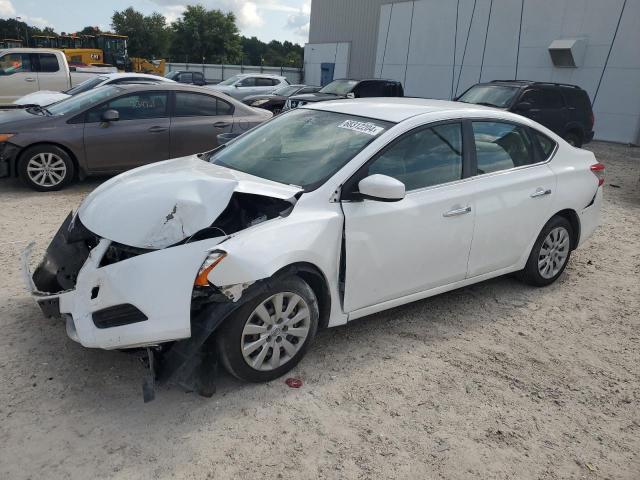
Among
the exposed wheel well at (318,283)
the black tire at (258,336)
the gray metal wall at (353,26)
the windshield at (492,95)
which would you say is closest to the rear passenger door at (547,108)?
the windshield at (492,95)

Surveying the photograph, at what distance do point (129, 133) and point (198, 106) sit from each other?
1175 mm

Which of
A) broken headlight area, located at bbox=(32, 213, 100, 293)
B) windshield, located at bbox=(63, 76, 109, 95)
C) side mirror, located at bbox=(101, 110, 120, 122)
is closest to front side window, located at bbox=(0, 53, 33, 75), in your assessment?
windshield, located at bbox=(63, 76, 109, 95)

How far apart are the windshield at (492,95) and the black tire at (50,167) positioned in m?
8.29

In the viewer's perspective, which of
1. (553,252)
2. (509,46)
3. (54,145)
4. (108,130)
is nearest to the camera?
(553,252)

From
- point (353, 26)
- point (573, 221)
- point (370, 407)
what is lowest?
point (370, 407)

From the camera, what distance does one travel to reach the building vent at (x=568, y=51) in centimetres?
1711

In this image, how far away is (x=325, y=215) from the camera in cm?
325

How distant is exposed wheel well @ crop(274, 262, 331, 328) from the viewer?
10.3ft

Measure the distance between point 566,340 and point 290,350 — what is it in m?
2.19

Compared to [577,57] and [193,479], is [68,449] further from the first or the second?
[577,57]

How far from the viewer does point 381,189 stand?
3.21 metres

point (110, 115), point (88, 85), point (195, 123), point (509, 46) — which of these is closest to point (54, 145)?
point (110, 115)

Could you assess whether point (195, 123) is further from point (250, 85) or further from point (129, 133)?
point (250, 85)

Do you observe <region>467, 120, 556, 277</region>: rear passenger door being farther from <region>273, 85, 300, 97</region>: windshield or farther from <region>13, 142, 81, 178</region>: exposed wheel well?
<region>273, 85, 300, 97</region>: windshield
